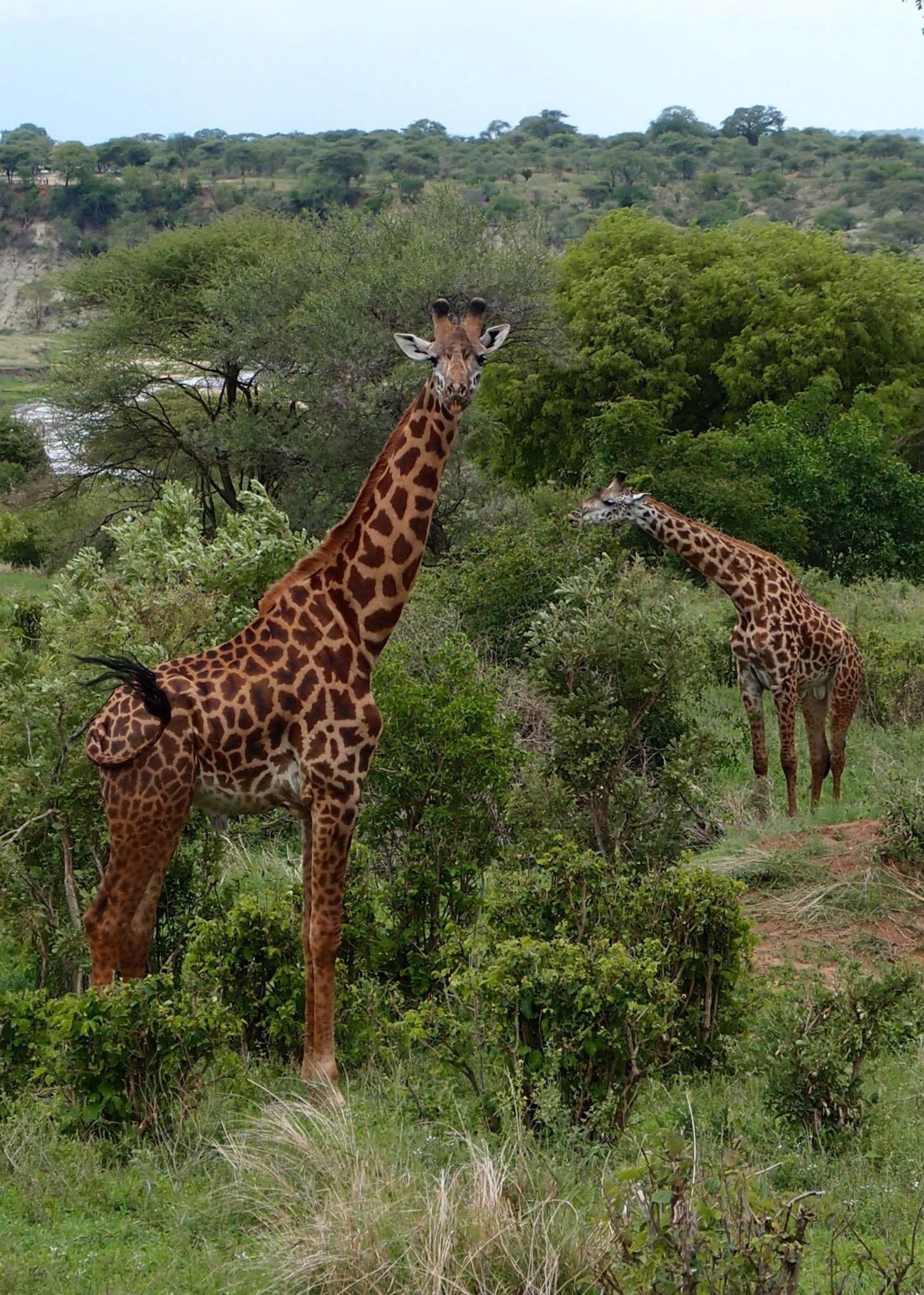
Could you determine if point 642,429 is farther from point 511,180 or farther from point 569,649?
point 511,180

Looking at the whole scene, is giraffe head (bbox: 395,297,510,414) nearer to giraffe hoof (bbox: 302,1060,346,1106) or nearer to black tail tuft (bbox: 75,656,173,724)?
black tail tuft (bbox: 75,656,173,724)

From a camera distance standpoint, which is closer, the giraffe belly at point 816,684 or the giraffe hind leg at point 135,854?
the giraffe hind leg at point 135,854

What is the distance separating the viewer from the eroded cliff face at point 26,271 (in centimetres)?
7800

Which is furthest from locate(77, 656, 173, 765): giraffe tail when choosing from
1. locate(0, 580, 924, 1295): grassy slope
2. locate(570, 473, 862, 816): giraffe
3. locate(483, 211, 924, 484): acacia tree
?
locate(483, 211, 924, 484): acacia tree

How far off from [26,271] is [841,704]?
73678 mm

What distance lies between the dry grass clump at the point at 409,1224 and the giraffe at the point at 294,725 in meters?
1.32

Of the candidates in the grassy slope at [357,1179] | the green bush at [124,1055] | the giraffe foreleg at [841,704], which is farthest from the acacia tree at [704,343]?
the green bush at [124,1055]

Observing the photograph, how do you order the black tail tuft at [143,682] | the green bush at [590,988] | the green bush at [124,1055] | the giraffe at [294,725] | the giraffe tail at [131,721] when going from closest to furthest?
the green bush at [590,988] < the green bush at [124,1055] < the black tail tuft at [143,682] < the giraffe tail at [131,721] < the giraffe at [294,725]

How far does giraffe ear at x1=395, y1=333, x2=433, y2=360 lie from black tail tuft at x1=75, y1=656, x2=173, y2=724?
2059mm

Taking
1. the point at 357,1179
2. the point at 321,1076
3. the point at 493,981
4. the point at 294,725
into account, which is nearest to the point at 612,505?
the point at 294,725

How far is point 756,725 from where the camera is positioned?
13.6m

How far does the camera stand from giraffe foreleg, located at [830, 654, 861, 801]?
13.9 m

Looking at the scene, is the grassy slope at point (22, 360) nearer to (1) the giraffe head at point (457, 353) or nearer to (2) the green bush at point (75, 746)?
(2) the green bush at point (75, 746)

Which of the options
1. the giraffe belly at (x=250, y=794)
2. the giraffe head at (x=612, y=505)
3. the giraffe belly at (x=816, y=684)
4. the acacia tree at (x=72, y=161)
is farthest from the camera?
the acacia tree at (x=72, y=161)
